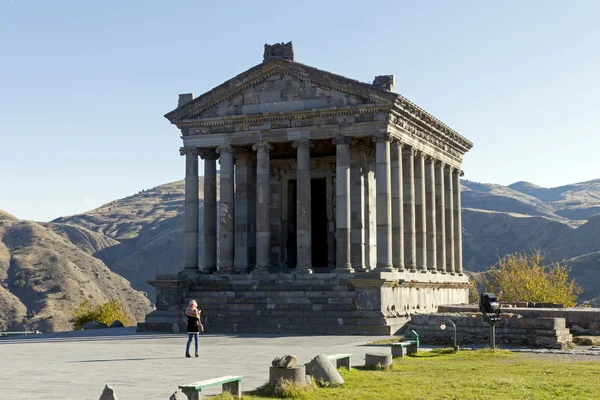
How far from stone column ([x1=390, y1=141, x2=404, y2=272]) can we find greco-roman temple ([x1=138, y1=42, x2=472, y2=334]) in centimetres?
5

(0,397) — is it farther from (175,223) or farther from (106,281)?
(175,223)

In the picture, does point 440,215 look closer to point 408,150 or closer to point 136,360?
point 408,150

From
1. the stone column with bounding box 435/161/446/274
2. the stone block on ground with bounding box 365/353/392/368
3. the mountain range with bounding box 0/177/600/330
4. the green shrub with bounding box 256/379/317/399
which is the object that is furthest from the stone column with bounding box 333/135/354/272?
the mountain range with bounding box 0/177/600/330

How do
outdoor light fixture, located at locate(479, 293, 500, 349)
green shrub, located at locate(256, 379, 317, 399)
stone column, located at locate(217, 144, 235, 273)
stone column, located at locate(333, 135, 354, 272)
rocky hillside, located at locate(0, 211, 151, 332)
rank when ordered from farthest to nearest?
rocky hillside, located at locate(0, 211, 151, 332)
stone column, located at locate(217, 144, 235, 273)
stone column, located at locate(333, 135, 354, 272)
outdoor light fixture, located at locate(479, 293, 500, 349)
green shrub, located at locate(256, 379, 317, 399)

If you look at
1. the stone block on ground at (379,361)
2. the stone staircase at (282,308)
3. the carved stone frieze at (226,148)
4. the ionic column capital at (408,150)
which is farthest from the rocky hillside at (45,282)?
the stone block on ground at (379,361)

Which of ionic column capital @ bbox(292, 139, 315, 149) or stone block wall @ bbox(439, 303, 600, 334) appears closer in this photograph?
stone block wall @ bbox(439, 303, 600, 334)

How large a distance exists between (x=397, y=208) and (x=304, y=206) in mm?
4133

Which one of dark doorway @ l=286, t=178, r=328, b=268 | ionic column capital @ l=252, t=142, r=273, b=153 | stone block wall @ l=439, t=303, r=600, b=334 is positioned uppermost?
ionic column capital @ l=252, t=142, r=273, b=153

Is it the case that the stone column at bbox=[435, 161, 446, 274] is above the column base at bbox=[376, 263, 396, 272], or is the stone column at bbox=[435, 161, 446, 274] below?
above

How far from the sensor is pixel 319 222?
41719 mm

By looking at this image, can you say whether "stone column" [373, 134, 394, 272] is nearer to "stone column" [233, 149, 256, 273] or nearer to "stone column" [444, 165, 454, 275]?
"stone column" [233, 149, 256, 273]

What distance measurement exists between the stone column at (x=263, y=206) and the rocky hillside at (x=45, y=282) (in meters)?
64.5

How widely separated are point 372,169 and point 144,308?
278ft

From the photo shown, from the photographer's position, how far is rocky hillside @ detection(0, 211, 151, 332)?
100062 mm
